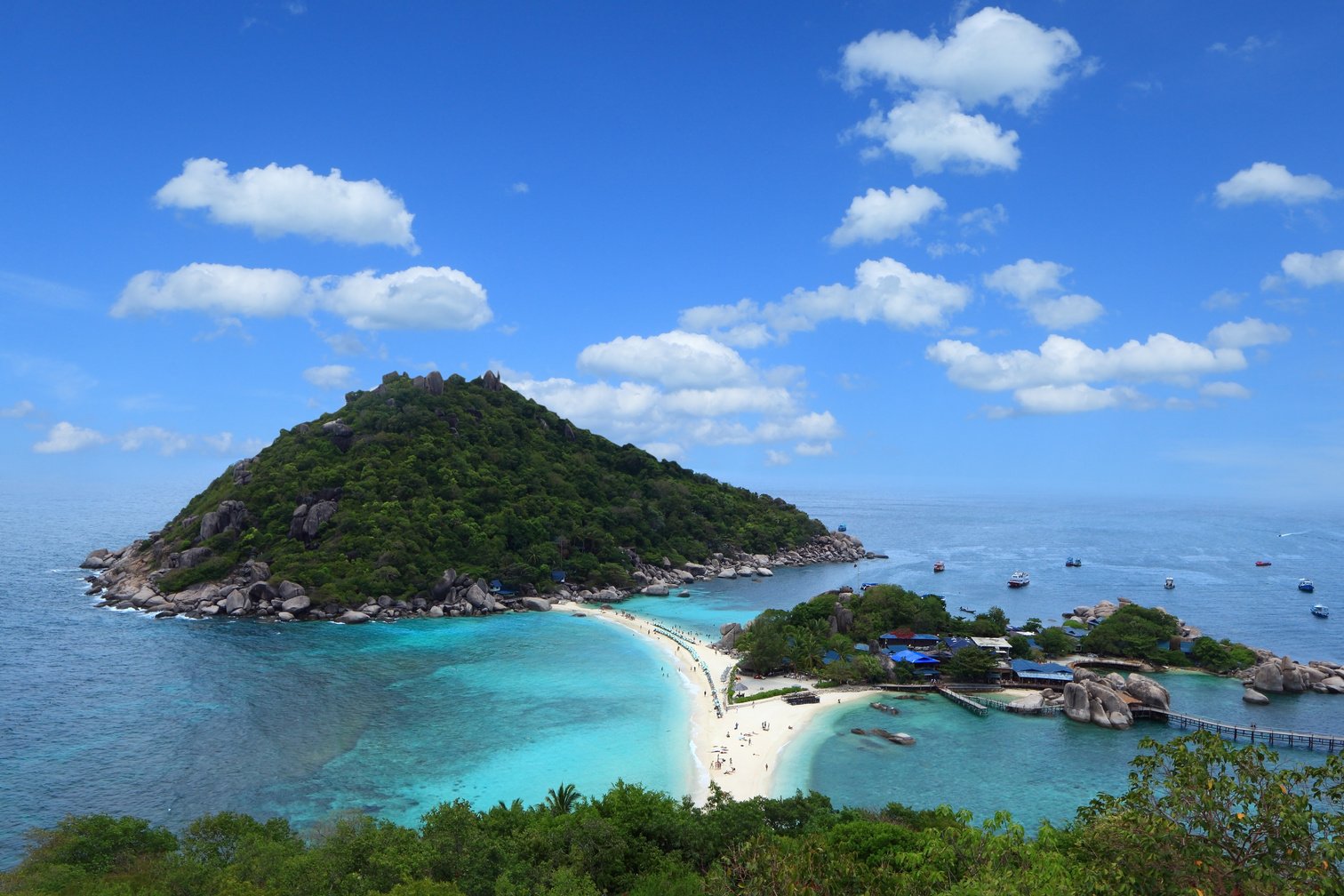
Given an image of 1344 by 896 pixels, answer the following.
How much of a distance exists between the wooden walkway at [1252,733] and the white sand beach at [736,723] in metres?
18.4

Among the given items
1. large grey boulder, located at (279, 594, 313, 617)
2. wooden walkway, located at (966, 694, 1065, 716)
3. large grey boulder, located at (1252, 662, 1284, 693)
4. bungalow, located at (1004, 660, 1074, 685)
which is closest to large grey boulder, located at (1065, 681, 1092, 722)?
wooden walkway, located at (966, 694, 1065, 716)

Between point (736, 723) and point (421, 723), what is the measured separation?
64.3 ft

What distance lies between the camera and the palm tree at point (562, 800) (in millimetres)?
29344

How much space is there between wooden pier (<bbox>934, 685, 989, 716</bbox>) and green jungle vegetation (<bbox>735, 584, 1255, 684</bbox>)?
242cm

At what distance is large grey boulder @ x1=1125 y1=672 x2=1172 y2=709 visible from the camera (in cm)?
4719

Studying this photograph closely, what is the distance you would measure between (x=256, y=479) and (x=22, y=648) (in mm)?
34775

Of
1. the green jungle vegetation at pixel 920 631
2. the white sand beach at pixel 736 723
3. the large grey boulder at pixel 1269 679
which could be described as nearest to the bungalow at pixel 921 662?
the green jungle vegetation at pixel 920 631

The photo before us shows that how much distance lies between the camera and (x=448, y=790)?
34.6m

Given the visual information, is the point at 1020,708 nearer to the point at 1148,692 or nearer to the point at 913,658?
the point at 913,658

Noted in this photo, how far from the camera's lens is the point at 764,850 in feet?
71.8

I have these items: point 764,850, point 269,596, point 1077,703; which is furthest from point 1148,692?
point 269,596

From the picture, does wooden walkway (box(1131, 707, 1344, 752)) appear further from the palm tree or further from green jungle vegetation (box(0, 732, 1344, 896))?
the palm tree

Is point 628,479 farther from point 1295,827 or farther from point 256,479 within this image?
point 1295,827

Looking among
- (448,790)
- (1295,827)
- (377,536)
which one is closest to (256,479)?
(377,536)
